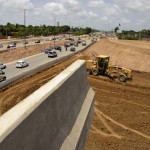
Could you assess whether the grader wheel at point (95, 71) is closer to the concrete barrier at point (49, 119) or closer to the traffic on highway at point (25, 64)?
the traffic on highway at point (25, 64)

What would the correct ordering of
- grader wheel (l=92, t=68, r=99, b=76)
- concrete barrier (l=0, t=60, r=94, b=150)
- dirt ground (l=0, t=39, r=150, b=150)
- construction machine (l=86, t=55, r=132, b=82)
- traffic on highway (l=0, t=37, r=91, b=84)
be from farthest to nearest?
traffic on highway (l=0, t=37, r=91, b=84)
grader wheel (l=92, t=68, r=99, b=76)
construction machine (l=86, t=55, r=132, b=82)
dirt ground (l=0, t=39, r=150, b=150)
concrete barrier (l=0, t=60, r=94, b=150)

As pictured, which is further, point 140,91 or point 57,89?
point 140,91

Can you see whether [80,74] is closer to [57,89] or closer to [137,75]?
[57,89]

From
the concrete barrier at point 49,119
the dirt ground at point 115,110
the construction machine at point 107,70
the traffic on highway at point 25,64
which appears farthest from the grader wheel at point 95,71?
the concrete barrier at point 49,119

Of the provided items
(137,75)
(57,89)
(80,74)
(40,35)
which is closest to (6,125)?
(57,89)

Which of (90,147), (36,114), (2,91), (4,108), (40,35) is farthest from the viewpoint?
(40,35)

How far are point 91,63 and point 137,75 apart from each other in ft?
28.1

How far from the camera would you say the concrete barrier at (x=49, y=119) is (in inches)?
257

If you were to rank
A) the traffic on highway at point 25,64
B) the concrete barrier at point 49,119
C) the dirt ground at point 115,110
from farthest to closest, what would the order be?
the traffic on highway at point 25,64 → the dirt ground at point 115,110 → the concrete barrier at point 49,119

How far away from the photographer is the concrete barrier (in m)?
6.53

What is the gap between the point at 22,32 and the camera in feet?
472

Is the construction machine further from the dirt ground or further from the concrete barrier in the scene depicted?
the concrete barrier

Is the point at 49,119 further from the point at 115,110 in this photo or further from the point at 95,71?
the point at 95,71

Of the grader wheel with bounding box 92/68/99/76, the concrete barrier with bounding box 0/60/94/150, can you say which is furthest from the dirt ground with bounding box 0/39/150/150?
the concrete barrier with bounding box 0/60/94/150
